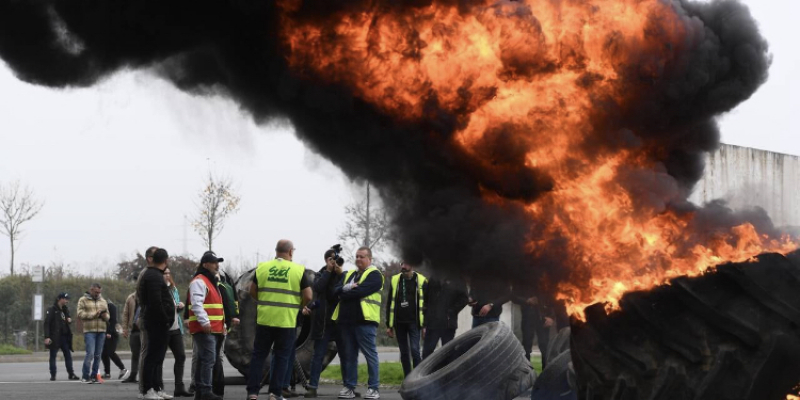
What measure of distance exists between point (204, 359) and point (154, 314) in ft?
3.67

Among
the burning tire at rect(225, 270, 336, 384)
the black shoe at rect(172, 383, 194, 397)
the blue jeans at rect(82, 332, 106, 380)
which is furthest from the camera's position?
the blue jeans at rect(82, 332, 106, 380)

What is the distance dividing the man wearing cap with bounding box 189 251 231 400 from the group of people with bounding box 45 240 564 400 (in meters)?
0.01

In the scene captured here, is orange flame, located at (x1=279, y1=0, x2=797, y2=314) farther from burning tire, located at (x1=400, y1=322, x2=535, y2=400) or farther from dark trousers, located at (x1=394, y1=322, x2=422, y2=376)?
dark trousers, located at (x1=394, y1=322, x2=422, y2=376)

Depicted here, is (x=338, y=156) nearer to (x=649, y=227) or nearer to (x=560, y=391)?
(x=649, y=227)

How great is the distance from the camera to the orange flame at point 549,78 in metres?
8.12

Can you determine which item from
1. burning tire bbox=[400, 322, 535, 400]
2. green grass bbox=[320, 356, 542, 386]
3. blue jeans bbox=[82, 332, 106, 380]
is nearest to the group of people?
burning tire bbox=[400, 322, 535, 400]

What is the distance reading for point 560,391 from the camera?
10648 mm

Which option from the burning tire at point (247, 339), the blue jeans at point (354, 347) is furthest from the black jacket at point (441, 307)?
the burning tire at point (247, 339)

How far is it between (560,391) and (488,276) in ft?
8.16

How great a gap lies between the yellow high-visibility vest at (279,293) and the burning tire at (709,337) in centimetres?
511

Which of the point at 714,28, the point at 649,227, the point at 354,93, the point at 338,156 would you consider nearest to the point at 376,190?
the point at 338,156

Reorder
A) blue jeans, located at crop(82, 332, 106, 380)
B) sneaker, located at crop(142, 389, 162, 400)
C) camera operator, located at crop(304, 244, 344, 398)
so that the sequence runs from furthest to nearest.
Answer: blue jeans, located at crop(82, 332, 106, 380) < camera operator, located at crop(304, 244, 344, 398) < sneaker, located at crop(142, 389, 162, 400)

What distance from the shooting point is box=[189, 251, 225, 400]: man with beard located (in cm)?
1215

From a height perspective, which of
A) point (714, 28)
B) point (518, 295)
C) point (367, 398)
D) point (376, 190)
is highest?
point (714, 28)
